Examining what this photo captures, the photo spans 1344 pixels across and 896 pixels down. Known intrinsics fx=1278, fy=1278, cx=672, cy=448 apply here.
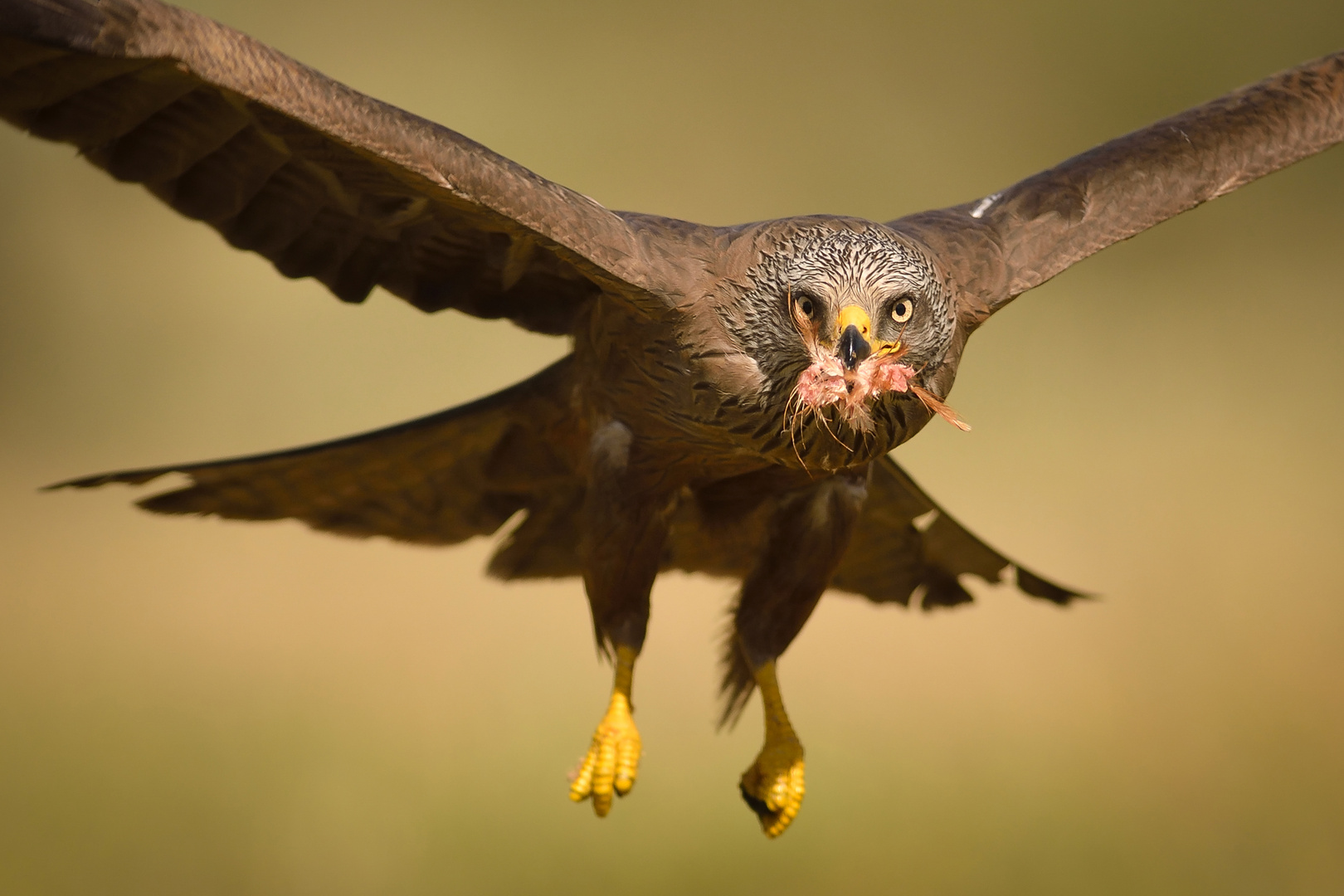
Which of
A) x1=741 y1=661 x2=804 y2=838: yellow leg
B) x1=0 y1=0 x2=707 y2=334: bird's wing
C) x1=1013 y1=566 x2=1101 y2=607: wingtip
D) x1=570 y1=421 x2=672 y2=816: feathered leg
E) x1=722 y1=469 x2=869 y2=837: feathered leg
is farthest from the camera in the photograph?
x1=1013 y1=566 x2=1101 y2=607: wingtip

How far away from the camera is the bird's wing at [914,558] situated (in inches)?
148

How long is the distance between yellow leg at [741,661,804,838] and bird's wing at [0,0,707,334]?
3.66 ft

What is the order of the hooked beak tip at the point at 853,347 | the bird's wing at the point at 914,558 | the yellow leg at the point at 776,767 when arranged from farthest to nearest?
the bird's wing at the point at 914,558 → the yellow leg at the point at 776,767 → the hooked beak tip at the point at 853,347

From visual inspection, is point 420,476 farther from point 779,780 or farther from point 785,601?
point 779,780

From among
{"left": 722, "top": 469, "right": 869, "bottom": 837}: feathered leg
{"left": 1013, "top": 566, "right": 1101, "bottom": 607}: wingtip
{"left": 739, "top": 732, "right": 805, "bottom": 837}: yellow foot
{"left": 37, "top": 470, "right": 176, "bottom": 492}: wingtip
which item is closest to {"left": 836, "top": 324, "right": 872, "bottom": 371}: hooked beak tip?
{"left": 722, "top": 469, "right": 869, "bottom": 837}: feathered leg

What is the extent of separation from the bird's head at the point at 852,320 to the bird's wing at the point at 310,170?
28cm

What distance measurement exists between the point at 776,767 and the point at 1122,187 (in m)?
1.75

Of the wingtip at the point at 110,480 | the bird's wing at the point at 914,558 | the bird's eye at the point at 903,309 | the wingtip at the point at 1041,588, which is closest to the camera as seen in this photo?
the bird's eye at the point at 903,309

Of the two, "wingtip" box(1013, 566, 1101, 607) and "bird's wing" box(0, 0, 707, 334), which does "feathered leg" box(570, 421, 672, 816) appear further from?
"wingtip" box(1013, 566, 1101, 607)

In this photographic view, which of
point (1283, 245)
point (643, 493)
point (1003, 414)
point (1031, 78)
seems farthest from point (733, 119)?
point (643, 493)

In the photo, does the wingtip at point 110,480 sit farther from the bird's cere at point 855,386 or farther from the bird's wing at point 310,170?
the bird's cere at point 855,386

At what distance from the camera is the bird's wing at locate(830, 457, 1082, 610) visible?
12.3 ft

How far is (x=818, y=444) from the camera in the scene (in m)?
2.74

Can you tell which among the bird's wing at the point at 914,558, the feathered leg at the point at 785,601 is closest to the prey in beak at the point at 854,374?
the feathered leg at the point at 785,601
